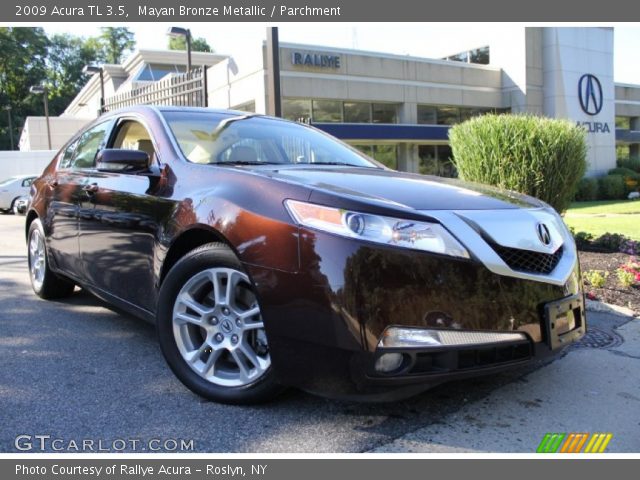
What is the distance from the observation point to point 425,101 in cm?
2788

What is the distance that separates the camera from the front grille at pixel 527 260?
2486 mm

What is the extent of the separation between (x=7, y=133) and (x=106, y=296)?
68645mm

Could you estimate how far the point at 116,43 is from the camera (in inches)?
2926

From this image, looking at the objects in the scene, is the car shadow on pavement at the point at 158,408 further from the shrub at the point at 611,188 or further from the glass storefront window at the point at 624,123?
the glass storefront window at the point at 624,123

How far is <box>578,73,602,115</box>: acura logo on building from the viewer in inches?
1219

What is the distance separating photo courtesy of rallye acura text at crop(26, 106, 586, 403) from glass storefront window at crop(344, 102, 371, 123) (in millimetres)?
23083

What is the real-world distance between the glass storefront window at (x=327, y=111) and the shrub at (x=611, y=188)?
12.8 metres

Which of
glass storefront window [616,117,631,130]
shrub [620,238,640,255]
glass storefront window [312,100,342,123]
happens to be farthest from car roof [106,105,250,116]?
glass storefront window [616,117,631,130]

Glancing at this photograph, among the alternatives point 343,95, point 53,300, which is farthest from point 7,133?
point 53,300

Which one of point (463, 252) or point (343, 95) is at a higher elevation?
point (343, 95)

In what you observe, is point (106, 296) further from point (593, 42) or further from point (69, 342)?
point (593, 42)

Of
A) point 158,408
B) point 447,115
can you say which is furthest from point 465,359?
point 447,115

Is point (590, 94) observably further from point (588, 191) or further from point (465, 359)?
point (465, 359)

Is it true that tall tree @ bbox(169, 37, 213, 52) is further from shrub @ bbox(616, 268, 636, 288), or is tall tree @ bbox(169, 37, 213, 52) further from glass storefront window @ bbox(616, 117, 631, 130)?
shrub @ bbox(616, 268, 636, 288)
